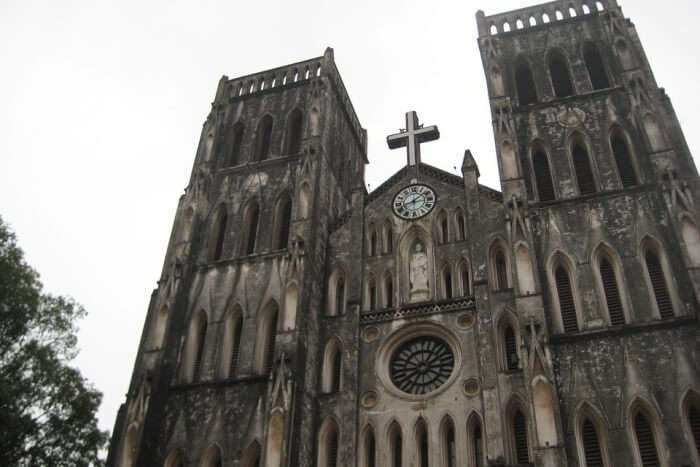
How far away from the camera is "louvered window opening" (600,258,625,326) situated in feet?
65.3

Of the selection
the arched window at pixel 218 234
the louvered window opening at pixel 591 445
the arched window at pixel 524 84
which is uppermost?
the arched window at pixel 524 84

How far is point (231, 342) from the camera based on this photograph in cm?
2334

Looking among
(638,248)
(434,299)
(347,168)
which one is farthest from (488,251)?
(347,168)

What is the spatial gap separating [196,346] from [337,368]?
482cm

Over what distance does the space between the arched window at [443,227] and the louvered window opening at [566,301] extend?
4071mm

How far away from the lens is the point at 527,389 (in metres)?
18.5

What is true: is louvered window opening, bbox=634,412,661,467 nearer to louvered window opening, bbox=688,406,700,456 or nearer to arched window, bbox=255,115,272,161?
louvered window opening, bbox=688,406,700,456

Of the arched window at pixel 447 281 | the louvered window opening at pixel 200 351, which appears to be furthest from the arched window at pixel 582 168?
the louvered window opening at pixel 200 351

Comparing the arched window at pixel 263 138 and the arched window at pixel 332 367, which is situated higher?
the arched window at pixel 263 138

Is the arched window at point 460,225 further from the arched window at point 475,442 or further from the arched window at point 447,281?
the arched window at point 475,442

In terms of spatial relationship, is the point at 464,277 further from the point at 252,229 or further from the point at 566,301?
the point at 252,229

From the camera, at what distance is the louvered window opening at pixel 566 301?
20.2m

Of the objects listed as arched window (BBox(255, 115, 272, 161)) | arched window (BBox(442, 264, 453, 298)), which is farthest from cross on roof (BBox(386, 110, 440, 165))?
arched window (BBox(442, 264, 453, 298))

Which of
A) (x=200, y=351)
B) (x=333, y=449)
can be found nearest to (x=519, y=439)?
(x=333, y=449)
